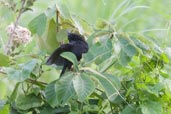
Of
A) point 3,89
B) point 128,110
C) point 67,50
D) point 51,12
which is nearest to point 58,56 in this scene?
point 67,50

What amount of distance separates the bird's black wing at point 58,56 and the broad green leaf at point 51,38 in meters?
0.19

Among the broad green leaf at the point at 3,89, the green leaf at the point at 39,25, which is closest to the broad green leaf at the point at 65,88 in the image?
the green leaf at the point at 39,25

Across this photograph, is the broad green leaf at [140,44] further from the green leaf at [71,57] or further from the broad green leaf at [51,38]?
the broad green leaf at [51,38]

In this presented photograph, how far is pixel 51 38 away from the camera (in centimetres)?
195

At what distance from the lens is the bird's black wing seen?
→ 68.4 inches

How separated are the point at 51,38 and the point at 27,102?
0.27 metres

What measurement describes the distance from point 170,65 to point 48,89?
0.40 metres

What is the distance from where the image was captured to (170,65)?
6.10 feet

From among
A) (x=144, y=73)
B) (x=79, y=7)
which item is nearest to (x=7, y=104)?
(x=144, y=73)

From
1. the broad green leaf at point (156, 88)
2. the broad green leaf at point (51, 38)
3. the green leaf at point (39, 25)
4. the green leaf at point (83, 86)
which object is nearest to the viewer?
the green leaf at point (83, 86)

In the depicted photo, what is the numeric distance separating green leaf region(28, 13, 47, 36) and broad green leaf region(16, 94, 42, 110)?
0.19m

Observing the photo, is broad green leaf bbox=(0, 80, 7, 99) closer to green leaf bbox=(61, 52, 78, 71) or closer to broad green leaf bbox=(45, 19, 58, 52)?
broad green leaf bbox=(45, 19, 58, 52)

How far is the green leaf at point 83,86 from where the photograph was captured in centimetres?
159

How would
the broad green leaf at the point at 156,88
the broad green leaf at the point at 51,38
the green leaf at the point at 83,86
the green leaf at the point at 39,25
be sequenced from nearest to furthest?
1. the green leaf at the point at 83,86
2. the broad green leaf at the point at 156,88
3. the green leaf at the point at 39,25
4. the broad green leaf at the point at 51,38
